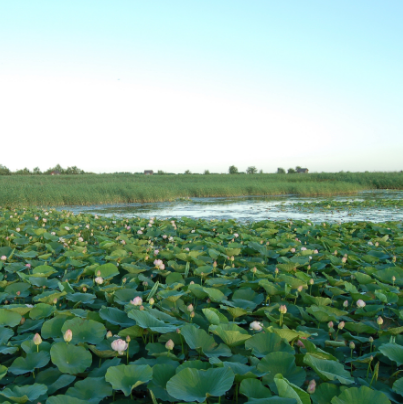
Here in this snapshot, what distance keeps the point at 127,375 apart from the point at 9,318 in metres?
0.83

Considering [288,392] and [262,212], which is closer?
[288,392]

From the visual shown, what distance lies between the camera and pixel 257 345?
1.45 meters

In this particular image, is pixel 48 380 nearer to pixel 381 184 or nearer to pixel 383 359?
pixel 383 359

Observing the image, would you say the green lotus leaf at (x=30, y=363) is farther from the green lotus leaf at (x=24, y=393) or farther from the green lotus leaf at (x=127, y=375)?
the green lotus leaf at (x=127, y=375)

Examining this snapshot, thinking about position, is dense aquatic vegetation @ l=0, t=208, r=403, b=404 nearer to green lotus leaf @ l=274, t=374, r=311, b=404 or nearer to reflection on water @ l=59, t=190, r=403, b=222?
green lotus leaf @ l=274, t=374, r=311, b=404

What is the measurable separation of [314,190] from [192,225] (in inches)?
572

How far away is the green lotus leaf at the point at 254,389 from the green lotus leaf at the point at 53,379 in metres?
0.63

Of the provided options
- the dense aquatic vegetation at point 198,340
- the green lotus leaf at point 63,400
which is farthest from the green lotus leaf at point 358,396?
the green lotus leaf at point 63,400

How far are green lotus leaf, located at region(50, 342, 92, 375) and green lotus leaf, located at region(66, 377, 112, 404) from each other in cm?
10

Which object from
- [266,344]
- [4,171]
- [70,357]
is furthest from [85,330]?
[4,171]

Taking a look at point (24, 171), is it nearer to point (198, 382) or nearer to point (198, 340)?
point (198, 340)

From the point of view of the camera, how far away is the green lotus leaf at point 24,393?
1.13 metres

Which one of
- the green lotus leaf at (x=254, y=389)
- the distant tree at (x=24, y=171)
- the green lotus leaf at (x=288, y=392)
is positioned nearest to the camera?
the green lotus leaf at (x=288, y=392)

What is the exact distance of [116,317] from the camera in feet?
5.75
